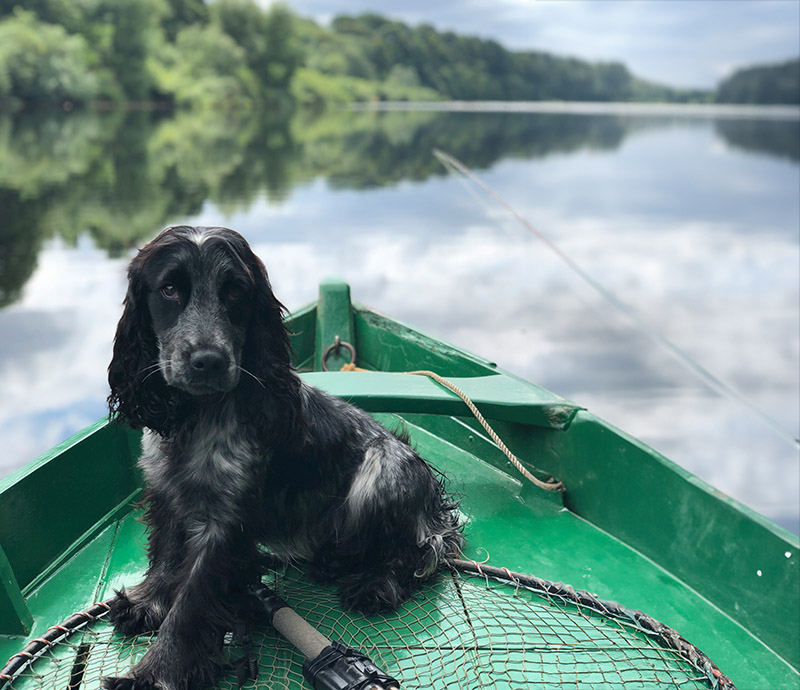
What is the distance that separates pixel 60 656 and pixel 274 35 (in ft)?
322

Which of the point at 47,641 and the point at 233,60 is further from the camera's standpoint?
the point at 233,60

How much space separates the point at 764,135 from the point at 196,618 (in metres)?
52.2

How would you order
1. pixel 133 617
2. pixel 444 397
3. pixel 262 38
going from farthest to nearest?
pixel 262 38, pixel 444 397, pixel 133 617

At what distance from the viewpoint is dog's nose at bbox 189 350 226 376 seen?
2.36 metres

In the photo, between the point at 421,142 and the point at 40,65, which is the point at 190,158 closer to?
the point at 421,142

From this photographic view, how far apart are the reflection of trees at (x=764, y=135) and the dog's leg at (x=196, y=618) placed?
36.1 meters

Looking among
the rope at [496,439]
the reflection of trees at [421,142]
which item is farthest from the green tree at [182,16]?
the rope at [496,439]

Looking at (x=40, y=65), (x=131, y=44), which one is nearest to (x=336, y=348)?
(x=40, y=65)

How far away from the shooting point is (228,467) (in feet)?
8.62

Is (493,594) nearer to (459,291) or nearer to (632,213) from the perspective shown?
(459,291)

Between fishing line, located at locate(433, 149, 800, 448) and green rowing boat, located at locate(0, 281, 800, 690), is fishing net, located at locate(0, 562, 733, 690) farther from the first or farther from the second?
fishing line, located at locate(433, 149, 800, 448)

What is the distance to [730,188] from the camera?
38250 mm

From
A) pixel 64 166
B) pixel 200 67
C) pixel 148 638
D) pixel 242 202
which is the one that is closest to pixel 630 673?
pixel 148 638

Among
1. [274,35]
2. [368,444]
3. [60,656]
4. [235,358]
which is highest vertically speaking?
[274,35]
